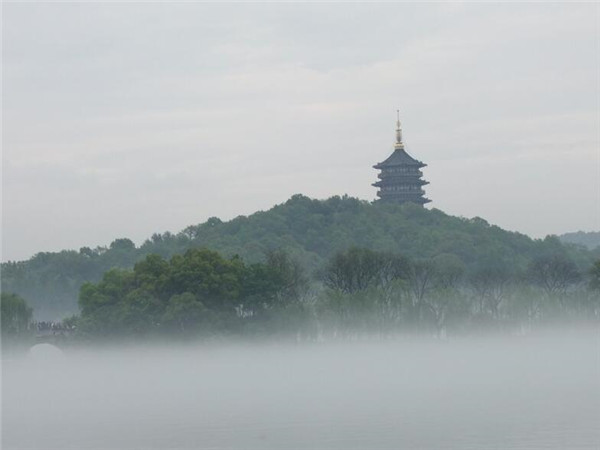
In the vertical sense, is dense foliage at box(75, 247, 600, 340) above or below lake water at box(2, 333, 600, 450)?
above

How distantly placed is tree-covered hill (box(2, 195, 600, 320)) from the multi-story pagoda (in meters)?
11.5

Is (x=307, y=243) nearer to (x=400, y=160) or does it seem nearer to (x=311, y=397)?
(x=400, y=160)

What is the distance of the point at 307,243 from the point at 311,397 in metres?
81.8

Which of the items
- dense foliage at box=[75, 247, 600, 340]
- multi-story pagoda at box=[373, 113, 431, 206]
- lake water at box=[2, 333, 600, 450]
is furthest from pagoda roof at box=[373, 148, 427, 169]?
lake water at box=[2, 333, 600, 450]

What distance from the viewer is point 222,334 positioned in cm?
6631

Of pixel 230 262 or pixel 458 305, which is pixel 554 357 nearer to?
pixel 458 305

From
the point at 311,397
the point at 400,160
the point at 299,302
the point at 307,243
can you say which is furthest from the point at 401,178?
the point at 311,397

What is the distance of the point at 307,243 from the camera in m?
130

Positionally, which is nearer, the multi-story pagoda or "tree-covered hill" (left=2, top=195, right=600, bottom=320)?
"tree-covered hill" (left=2, top=195, right=600, bottom=320)

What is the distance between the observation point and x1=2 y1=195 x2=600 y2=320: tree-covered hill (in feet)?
388

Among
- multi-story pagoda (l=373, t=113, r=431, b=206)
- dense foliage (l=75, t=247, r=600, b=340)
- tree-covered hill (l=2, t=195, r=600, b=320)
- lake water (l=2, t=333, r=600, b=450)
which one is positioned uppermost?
multi-story pagoda (l=373, t=113, r=431, b=206)

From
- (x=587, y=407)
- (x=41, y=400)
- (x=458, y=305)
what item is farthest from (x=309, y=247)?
(x=587, y=407)

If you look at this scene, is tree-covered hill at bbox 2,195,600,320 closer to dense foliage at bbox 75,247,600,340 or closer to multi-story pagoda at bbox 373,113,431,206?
multi-story pagoda at bbox 373,113,431,206

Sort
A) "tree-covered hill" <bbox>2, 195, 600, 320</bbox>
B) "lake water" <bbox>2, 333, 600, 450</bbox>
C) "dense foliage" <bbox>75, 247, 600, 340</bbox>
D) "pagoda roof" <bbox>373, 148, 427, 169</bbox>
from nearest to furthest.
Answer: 1. "lake water" <bbox>2, 333, 600, 450</bbox>
2. "dense foliage" <bbox>75, 247, 600, 340</bbox>
3. "tree-covered hill" <bbox>2, 195, 600, 320</bbox>
4. "pagoda roof" <bbox>373, 148, 427, 169</bbox>
